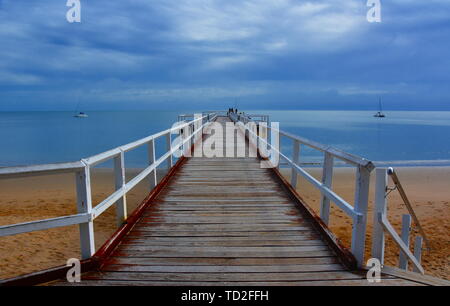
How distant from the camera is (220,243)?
3746 mm

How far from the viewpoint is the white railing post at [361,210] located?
3.01 m

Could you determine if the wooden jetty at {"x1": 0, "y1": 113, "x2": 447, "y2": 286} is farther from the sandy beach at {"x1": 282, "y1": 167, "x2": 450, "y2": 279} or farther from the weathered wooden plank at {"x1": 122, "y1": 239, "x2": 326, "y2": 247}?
the sandy beach at {"x1": 282, "y1": 167, "x2": 450, "y2": 279}

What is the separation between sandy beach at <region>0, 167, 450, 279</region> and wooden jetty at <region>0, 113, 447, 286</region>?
4244mm

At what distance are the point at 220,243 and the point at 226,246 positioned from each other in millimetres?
110

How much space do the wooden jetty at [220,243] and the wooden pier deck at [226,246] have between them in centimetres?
1

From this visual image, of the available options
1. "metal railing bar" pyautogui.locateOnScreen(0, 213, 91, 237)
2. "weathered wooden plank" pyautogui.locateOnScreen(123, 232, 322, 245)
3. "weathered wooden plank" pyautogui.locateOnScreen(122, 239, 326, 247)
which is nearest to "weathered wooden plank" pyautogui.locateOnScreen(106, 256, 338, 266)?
"weathered wooden plank" pyautogui.locateOnScreen(122, 239, 326, 247)

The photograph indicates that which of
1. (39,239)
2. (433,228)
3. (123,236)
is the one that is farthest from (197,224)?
(433,228)

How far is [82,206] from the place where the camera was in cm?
297

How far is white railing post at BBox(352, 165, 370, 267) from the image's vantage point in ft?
9.87

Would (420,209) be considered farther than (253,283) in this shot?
Yes

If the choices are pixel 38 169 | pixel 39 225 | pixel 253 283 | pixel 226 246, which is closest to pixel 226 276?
pixel 253 283

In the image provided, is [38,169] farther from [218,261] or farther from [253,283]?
[253,283]

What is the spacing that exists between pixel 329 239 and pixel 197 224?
5.86 feet
